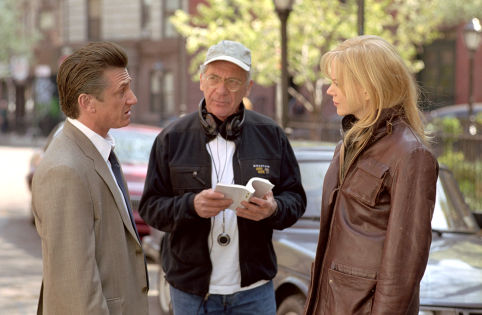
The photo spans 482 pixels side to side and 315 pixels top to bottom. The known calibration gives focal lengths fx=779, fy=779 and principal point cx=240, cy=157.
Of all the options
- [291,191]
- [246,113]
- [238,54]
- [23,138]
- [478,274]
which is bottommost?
[23,138]

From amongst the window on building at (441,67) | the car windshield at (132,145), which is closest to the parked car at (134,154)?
the car windshield at (132,145)

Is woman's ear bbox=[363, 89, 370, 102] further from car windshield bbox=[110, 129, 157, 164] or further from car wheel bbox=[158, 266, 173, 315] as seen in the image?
car windshield bbox=[110, 129, 157, 164]

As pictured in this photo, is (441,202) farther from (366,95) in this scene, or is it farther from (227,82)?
(366,95)

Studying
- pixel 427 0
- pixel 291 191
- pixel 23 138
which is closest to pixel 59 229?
pixel 291 191

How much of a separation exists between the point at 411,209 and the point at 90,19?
41.0m

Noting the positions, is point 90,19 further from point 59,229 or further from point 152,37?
point 59,229

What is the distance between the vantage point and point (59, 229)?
2693mm

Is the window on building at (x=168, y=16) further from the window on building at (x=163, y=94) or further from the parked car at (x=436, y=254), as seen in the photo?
the parked car at (x=436, y=254)

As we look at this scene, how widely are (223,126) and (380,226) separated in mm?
1237

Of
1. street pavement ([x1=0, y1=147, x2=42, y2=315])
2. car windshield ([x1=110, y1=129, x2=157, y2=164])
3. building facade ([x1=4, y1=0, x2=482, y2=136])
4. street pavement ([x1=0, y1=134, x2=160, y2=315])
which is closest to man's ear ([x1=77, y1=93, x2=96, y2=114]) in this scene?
street pavement ([x1=0, y1=134, x2=160, y2=315])

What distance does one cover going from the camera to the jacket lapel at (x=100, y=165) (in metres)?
2.89

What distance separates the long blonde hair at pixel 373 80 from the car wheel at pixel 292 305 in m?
2.61

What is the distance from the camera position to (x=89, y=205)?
2.76m

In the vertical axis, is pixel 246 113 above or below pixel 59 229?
above
